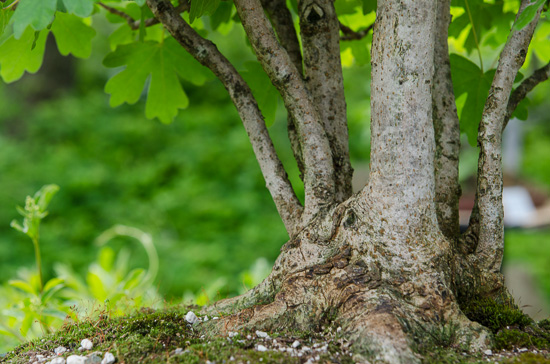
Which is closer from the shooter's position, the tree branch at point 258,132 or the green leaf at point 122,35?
the tree branch at point 258,132

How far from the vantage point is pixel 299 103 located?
142 cm

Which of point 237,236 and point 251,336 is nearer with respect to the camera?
point 251,336

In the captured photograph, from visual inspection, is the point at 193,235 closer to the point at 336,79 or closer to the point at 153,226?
the point at 153,226

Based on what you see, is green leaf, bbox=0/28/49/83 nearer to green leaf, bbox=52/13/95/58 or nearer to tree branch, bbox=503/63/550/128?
green leaf, bbox=52/13/95/58

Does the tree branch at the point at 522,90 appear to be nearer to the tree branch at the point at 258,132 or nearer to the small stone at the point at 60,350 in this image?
the tree branch at the point at 258,132

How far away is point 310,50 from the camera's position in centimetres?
153

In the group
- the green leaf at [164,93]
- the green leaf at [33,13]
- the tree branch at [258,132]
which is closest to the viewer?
the green leaf at [33,13]

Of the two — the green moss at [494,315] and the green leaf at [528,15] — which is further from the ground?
the green leaf at [528,15]

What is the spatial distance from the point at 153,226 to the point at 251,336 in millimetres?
4074

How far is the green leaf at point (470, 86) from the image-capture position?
1779mm

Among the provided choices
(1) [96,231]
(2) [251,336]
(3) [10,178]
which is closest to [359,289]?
(2) [251,336]

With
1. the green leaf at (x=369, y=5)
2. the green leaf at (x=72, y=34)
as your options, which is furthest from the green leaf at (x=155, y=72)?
the green leaf at (x=369, y=5)

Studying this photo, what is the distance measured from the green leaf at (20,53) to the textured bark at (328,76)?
0.90m

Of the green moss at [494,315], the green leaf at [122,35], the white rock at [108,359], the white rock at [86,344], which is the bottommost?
the white rock at [108,359]
